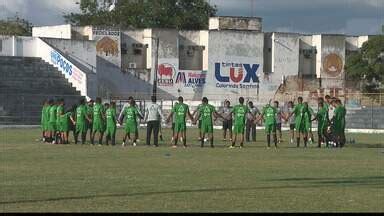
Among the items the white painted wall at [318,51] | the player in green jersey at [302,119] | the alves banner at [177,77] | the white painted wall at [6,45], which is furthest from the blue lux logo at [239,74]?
the player in green jersey at [302,119]

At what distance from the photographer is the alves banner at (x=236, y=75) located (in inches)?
3440

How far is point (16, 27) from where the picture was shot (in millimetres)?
101500

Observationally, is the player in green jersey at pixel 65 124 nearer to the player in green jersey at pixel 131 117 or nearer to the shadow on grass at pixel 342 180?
the player in green jersey at pixel 131 117

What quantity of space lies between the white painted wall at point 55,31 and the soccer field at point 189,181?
56.3 metres

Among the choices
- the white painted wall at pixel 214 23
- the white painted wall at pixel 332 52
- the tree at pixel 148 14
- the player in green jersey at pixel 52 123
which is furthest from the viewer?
the tree at pixel 148 14

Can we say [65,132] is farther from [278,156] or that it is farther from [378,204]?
[378,204]

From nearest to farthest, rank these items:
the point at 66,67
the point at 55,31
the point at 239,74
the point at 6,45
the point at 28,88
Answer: the point at 28,88 < the point at 66,67 < the point at 6,45 < the point at 55,31 < the point at 239,74

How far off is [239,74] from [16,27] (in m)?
27.9

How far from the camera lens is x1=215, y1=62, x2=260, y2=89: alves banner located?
8738cm

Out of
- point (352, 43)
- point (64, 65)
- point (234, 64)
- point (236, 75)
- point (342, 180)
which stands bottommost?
point (342, 180)

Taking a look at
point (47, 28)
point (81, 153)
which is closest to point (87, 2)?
point (47, 28)

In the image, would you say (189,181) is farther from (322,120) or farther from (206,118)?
(322,120)

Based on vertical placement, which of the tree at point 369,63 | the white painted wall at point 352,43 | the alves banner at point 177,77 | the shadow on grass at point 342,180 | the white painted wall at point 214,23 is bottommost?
the shadow on grass at point 342,180

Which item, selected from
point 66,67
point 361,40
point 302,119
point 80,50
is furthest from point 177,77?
point 302,119
